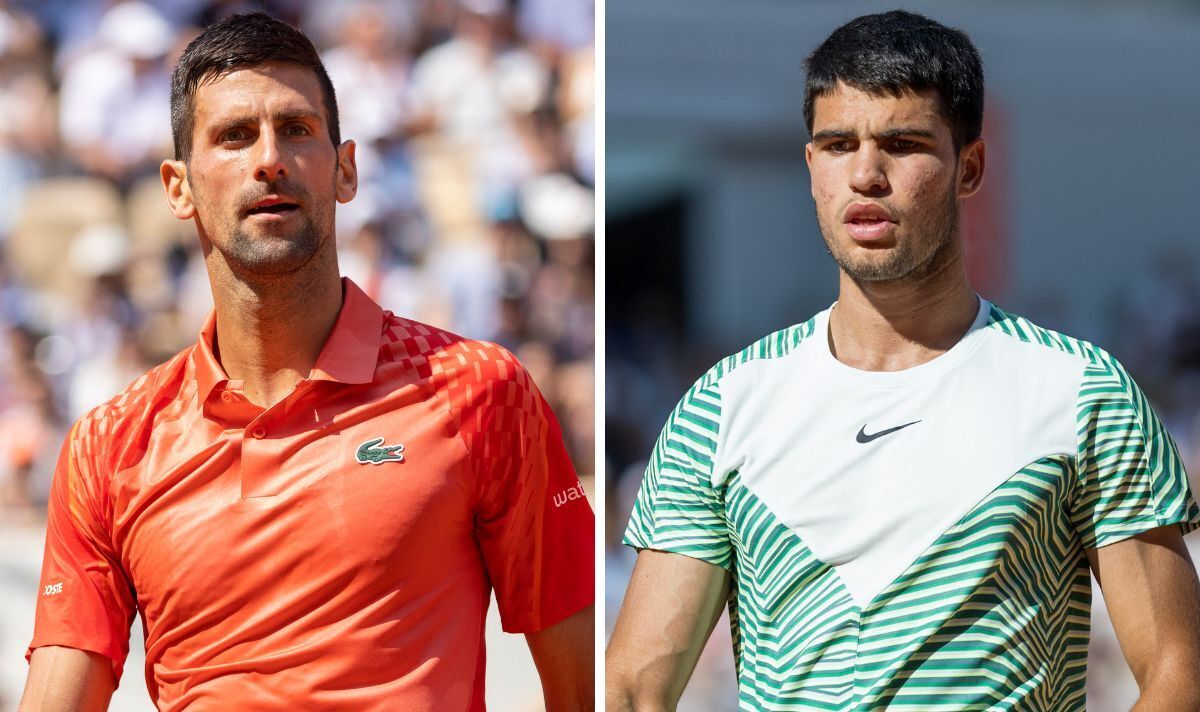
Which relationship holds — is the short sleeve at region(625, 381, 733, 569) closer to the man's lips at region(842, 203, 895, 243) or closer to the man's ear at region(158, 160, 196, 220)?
the man's lips at region(842, 203, 895, 243)


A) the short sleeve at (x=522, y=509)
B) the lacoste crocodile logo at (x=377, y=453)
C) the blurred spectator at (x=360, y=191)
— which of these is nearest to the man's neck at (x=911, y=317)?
the short sleeve at (x=522, y=509)

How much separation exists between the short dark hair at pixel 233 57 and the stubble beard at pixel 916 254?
1.26m

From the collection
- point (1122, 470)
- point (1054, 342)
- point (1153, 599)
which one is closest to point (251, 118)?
point (1054, 342)

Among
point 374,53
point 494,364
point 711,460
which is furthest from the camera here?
point 374,53

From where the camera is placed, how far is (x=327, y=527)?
11.5 ft

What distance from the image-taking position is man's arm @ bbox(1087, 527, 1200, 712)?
→ 316 centimetres

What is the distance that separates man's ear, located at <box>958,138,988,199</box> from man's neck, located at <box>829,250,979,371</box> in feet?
0.54

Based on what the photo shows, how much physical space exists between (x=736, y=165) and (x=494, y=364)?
35.1 feet

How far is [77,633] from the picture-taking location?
3588 millimetres

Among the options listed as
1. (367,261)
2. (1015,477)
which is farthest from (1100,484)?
(367,261)

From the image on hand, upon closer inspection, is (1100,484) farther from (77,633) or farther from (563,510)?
(77,633)

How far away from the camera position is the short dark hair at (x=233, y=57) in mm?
3625

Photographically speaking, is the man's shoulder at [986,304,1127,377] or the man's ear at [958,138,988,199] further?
the man's ear at [958,138,988,199]

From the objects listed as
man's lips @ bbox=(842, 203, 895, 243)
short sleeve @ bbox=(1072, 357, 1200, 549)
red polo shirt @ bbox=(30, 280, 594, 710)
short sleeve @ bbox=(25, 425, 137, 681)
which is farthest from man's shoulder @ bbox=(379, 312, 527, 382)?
short sleeve @ bbox=(1072, 357, 1200, 549)
